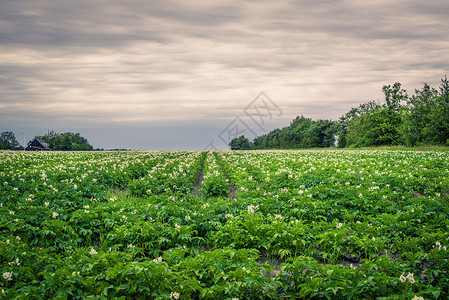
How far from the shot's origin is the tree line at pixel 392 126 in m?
59.6

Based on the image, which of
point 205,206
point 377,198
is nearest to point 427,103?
point 377,198

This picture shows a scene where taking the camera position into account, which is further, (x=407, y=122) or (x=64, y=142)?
(x=64, y=142)

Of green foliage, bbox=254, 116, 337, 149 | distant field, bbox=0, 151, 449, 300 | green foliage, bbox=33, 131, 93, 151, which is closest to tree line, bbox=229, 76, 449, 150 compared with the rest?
green foliage, bbox=254, 116, 337, 149

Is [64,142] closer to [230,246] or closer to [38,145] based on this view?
[38,145]

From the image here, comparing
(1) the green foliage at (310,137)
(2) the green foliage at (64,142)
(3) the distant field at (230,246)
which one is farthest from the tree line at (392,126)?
(2) the green foliage at (64,142)

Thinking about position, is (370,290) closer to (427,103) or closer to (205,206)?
(205,206)

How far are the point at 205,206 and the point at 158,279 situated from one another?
13.5 feet

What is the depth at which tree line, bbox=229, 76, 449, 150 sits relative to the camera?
196 feet

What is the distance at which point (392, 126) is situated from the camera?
7981 cm

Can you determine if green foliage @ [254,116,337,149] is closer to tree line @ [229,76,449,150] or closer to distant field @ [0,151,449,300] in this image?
tree line @ [229,76,449,150]

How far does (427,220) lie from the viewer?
7.92 meters

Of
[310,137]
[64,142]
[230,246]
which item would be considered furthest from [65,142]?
[230,246]

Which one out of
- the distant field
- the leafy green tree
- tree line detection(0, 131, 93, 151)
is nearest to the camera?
the distant field

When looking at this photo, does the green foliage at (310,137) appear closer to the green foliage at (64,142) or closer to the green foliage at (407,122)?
the green foliage at (407,122)
